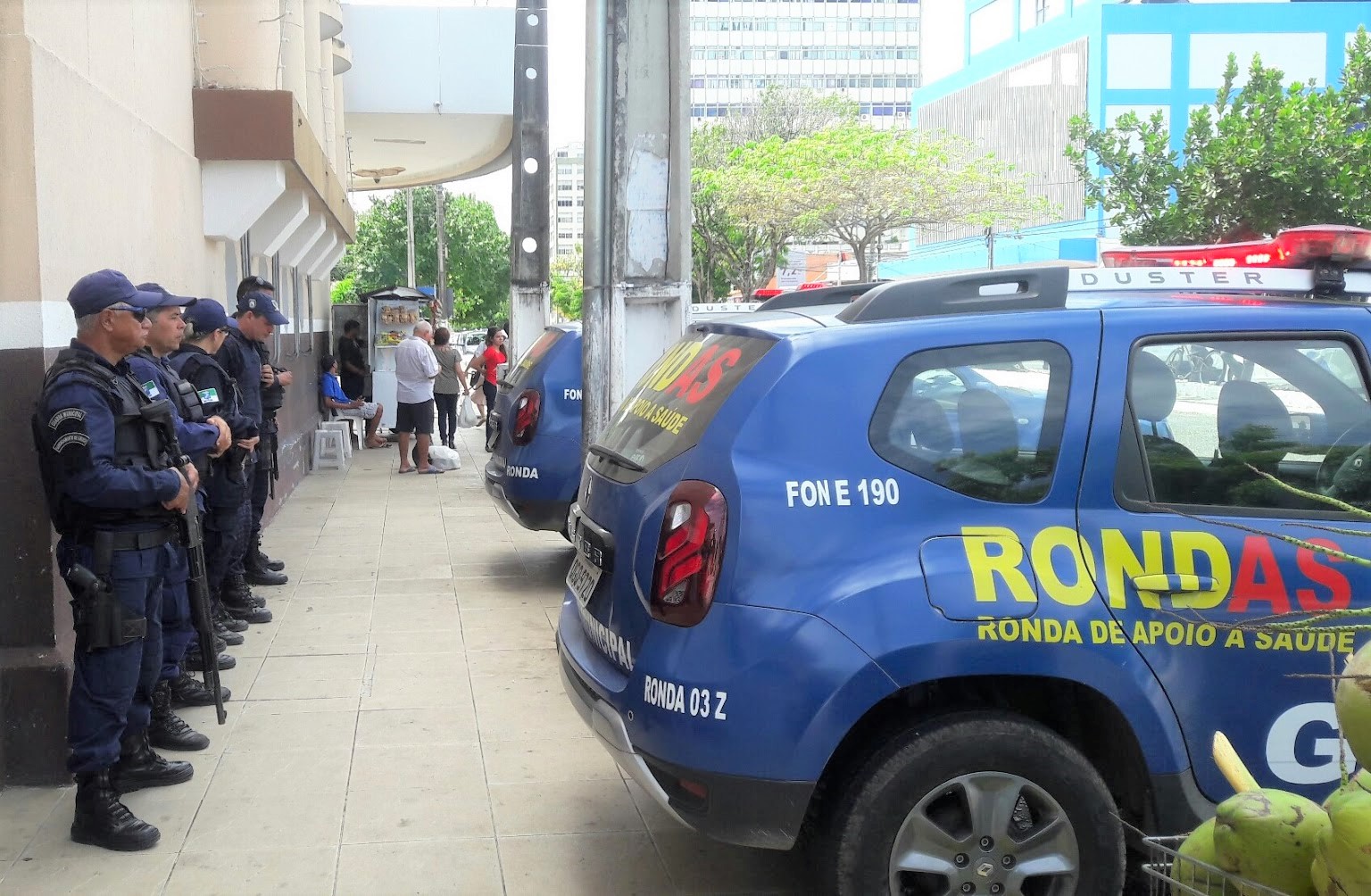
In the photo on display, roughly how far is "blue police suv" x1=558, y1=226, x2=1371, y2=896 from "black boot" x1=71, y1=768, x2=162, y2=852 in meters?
1.87

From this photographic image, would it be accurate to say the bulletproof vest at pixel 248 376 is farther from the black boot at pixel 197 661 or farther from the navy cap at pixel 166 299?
the navy cap at pixel 166 299

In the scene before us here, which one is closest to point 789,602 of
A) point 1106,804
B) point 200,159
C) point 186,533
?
point 1106,804

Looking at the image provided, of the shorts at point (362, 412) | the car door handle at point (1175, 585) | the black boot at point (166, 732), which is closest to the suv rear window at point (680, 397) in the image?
the car door handle at point (1175, 585)

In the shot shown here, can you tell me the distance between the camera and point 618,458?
4059 millimetres

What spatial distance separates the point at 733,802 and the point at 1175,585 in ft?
4.22

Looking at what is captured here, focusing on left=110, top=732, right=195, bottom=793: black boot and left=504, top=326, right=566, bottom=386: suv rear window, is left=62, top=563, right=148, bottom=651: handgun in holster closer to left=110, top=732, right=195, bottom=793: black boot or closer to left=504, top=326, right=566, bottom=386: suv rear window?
left=110, top=732, right=195, bottom=793: black boot

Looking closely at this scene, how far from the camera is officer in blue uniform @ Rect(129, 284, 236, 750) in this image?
202 inches

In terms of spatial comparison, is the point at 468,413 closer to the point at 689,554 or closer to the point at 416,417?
the point at 416,417

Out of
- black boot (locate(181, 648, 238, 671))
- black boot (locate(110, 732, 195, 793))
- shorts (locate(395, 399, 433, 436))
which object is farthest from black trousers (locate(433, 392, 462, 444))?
black boot (locate(110, 732, 195, 793))

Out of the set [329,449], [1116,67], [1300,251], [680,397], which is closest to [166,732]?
[680,397]

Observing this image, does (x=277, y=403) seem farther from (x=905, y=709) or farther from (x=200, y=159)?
(x=905, y=709)

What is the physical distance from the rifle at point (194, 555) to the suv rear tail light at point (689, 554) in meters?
2.16

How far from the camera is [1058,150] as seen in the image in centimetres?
5138

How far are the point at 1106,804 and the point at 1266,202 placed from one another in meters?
24.9
